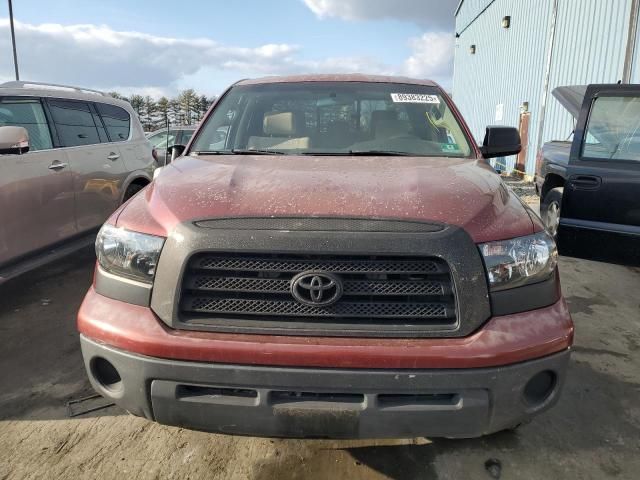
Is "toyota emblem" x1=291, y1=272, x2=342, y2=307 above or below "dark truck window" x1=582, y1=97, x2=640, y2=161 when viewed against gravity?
below

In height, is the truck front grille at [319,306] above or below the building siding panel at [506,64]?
below

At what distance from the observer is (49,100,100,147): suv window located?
493cm

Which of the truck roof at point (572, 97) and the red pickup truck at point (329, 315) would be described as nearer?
the red pickup truck at point (329, 315)

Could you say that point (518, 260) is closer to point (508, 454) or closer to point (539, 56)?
point (508, 454)

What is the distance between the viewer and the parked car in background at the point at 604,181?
13.2ft

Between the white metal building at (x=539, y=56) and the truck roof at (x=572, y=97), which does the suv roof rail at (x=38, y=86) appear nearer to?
the truck roof at (x=572, y=97)

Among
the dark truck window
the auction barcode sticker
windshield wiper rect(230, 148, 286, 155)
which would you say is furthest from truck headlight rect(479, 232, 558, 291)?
the dark truck window

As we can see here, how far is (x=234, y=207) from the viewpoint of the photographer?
6.48ft

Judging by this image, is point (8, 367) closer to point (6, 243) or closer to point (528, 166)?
point (6, 243)

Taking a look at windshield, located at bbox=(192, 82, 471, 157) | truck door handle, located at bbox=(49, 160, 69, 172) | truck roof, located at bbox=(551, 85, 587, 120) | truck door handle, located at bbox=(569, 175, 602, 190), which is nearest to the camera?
windshield, located at bbox=(192, 82, 471, 157)

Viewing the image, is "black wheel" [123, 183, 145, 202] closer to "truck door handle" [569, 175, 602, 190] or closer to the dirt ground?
the dirt ground

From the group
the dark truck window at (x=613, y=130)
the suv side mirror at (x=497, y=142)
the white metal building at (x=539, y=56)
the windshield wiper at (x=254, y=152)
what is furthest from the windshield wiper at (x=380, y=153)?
the white metal building at (x=539, y=56)

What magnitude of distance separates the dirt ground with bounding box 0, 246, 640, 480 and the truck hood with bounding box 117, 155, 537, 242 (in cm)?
120

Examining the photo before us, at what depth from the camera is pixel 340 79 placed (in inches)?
140
